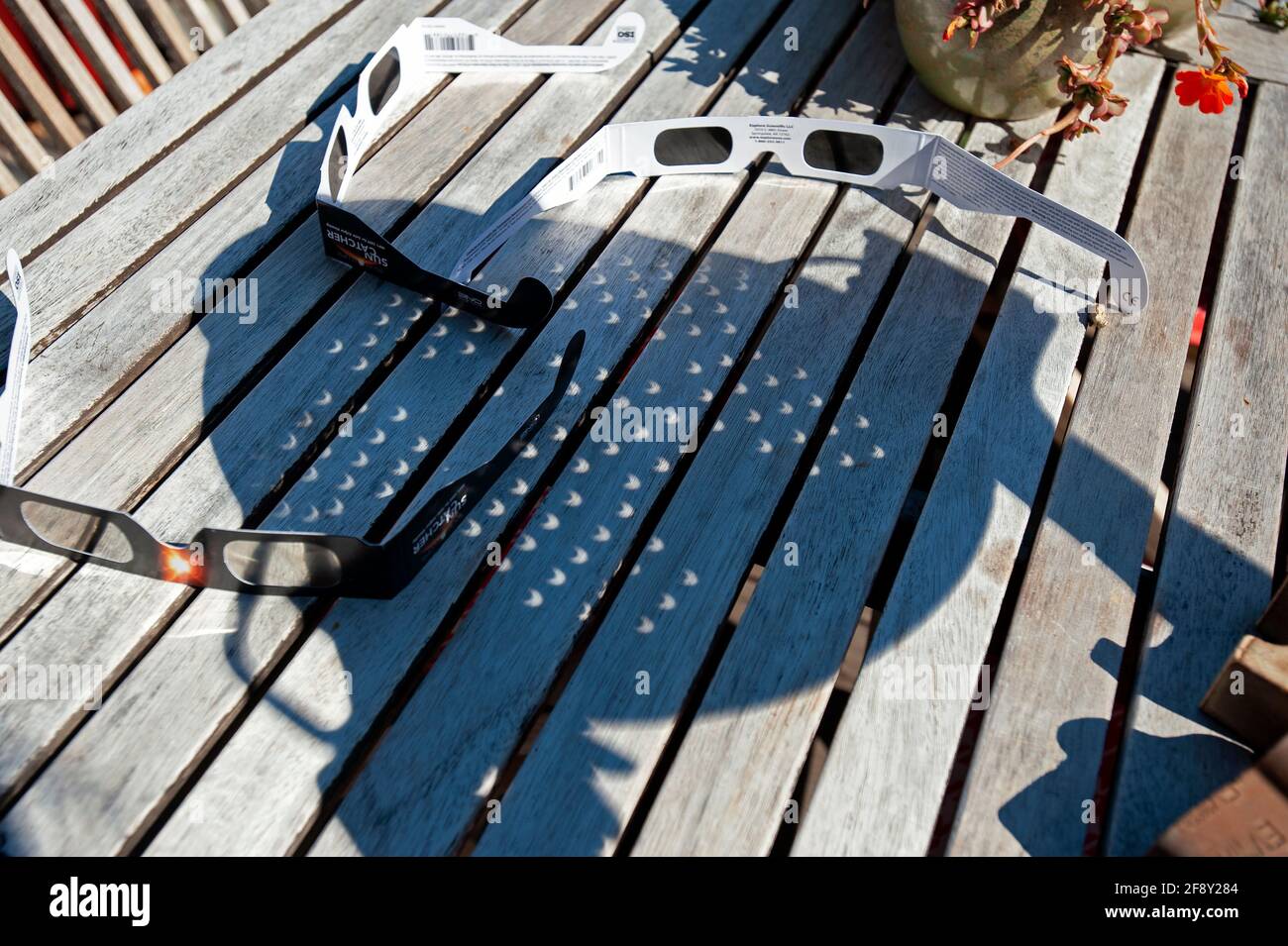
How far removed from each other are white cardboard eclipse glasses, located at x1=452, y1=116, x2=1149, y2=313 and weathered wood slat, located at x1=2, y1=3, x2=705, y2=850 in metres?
0.12

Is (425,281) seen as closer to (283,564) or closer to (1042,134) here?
(283,564)

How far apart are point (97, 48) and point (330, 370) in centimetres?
119

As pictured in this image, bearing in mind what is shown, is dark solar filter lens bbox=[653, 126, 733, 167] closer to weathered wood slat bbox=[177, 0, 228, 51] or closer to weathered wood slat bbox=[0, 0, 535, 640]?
weathered wood slat bbox=[0, 0, 535, 640]

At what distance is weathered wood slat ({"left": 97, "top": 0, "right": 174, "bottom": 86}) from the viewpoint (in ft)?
7.79

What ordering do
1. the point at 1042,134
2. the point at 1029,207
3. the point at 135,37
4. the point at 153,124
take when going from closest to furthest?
the point at 1029,207
the point at 1042,134
the point at 153,124
the point at 135,37

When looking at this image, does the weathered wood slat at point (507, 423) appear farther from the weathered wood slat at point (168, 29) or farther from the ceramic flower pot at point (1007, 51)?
the weathered wood slat at point (168, 29)

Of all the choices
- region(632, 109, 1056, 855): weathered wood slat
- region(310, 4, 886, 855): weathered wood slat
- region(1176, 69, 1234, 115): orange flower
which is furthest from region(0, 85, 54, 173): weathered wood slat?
region(1176, 69, 1234, 115): orange flower

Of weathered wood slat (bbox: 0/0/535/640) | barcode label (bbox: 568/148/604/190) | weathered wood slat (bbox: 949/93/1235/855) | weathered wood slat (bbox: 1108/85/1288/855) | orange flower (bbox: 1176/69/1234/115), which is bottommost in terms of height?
weathered wood slat (bbox: 1108/85/1288/855)

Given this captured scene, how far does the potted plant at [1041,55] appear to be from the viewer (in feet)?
6.39

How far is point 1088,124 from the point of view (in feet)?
6.81

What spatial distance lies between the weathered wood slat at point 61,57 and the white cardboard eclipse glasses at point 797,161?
1079 millimetres

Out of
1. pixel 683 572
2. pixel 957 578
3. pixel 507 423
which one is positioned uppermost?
pixel 507 423

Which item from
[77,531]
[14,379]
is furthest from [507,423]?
[14,379]

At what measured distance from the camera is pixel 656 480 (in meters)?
1.63
